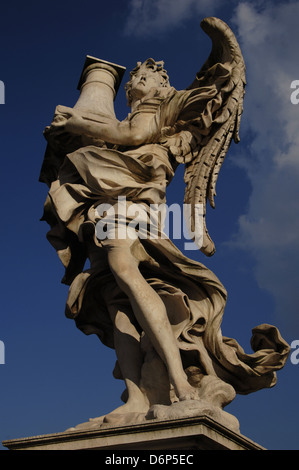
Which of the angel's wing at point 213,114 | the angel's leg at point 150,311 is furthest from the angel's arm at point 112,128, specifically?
the angel's leg at point 150,311

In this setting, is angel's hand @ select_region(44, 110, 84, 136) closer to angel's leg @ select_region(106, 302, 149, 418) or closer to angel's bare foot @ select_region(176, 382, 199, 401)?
angel's leg @ select_region(106, 302, 149, 418)

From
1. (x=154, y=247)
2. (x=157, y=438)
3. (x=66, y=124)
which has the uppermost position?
(x=66, y=124)

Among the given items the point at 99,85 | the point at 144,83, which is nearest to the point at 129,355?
the point at 144,83

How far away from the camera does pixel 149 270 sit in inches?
230

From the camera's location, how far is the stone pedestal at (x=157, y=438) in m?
4.22

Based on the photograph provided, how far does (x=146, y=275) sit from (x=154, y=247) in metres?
0.29

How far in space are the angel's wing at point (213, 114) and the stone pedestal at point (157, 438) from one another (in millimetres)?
2720

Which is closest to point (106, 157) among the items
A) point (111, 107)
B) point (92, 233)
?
point (92, 233)

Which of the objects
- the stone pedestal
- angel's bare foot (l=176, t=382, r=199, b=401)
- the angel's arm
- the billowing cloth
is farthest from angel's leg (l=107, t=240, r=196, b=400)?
the angel's arm

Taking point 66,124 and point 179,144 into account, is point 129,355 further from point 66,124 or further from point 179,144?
point 66,124

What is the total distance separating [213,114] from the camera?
6.76 metres

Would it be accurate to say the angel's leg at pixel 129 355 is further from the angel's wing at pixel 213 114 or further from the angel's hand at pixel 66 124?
the angel's hand at pixel 66 124

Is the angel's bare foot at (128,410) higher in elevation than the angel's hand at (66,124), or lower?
lower
